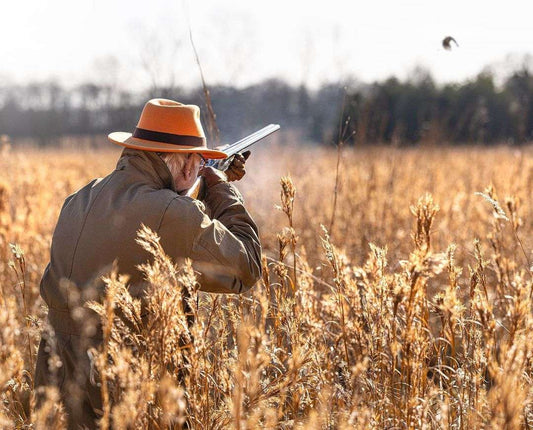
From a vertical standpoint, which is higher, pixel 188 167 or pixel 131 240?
pixel 188 167

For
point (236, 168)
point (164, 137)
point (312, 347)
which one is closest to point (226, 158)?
point (236, 168)

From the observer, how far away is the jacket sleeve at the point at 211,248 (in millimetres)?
2018

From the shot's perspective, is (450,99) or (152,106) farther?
(450,99)

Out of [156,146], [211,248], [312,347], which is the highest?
[156,146]

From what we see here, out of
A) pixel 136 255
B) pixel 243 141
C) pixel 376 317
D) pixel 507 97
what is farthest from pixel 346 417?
pixel 507 97

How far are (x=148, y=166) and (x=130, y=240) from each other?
1.03 ft

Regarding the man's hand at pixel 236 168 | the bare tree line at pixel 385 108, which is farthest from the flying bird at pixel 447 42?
the man's hand at pixel 236 168

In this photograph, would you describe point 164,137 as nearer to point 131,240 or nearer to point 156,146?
point 156,146

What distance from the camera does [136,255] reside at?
2074mm

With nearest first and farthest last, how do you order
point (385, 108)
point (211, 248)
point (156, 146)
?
point (211, 248) < point (156, 146) < point (385, 108)

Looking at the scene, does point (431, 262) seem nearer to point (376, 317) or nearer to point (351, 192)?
point (376, 317)

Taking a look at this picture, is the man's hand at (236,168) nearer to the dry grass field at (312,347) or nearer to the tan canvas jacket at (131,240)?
the dry grass field at (312,347)

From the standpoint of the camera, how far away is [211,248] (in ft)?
6.70

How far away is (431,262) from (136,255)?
1051 mm
